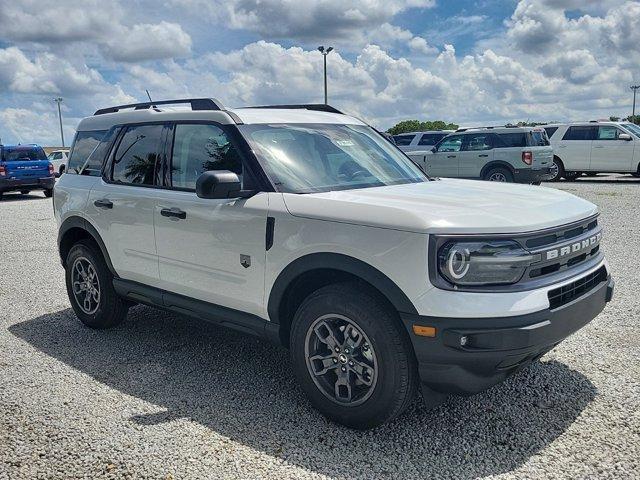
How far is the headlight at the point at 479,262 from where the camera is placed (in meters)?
2.96

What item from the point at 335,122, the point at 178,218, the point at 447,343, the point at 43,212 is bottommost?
the point at 43,212

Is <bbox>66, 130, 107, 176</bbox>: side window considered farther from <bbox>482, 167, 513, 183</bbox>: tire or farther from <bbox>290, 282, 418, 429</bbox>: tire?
<bbox>482, 167, 513, 183</bbox>: tire

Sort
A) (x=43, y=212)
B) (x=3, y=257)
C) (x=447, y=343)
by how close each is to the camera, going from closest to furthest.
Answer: (x=447, y=343), (x=3, y=257), (x=43, y=212)

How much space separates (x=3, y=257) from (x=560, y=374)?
27.0ft

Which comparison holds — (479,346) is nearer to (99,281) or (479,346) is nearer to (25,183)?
(99,281)

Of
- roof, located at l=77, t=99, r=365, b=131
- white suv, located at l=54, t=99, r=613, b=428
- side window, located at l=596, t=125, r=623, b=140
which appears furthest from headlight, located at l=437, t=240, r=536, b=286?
side window, located at l=596, t=125, r=623, b=140

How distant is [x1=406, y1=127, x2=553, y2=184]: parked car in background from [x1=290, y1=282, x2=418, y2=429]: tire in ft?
41.3

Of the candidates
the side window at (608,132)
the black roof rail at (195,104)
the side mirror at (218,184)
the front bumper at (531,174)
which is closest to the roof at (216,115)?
the black roof rail at (195,104)

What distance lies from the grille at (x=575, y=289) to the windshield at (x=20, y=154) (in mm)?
18557

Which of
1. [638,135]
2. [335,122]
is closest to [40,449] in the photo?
[335,122]

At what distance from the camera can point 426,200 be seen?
11.4ft

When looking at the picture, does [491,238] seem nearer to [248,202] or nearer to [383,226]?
[383,226]

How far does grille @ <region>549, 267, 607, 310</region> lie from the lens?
10.3ft

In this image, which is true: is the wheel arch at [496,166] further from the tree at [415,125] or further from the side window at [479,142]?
the tree at [415,125]
